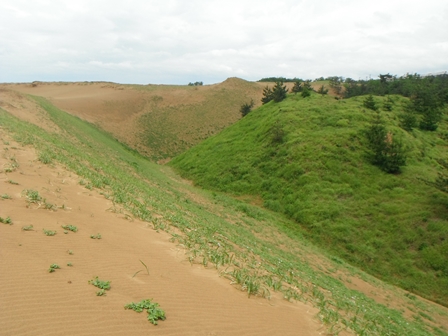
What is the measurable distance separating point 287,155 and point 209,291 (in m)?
21.5

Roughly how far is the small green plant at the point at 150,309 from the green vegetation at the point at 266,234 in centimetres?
195

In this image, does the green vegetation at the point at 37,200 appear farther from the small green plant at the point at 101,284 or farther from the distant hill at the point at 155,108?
the distant hill at the point at 155,108

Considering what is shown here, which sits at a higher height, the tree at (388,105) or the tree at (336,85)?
the tree at (336,85)

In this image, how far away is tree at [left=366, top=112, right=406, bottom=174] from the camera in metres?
22.2

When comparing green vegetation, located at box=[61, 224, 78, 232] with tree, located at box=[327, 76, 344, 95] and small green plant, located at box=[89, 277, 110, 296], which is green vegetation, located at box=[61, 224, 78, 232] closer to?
small green plant, located at box=[89, 277, 110, 296]

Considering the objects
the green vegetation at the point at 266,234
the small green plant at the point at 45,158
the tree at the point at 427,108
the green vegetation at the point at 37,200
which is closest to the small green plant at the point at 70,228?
the green vegetation at the point at 37,200

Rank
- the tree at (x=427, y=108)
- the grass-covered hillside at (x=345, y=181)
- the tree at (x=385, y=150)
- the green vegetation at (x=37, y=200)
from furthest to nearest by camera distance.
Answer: the tree at (x=427, y=108), the tree at (x=385, y=150), the grass-covered hillside at (x=345, y=181), the green vegetation at (x=37, y=200)

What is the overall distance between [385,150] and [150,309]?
22.5 metres

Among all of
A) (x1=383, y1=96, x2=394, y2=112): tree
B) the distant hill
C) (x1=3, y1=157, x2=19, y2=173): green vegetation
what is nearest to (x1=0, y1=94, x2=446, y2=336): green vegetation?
(x1=3, y1=157, x2=19, y2=173): green vegetation

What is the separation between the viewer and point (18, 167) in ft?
31.2

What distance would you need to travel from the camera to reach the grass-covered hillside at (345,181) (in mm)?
16812

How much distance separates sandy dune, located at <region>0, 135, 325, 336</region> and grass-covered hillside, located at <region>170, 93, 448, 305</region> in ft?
43.7

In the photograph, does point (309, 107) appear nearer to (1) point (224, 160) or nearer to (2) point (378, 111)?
(2) point (378, 111)

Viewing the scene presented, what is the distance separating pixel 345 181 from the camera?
73.0 ft
